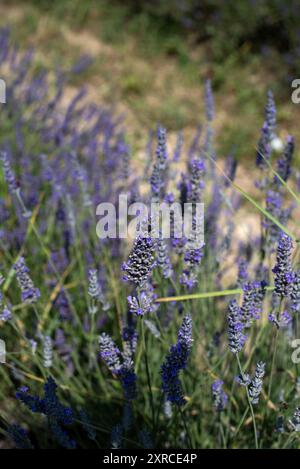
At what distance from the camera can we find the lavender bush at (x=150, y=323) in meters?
1.52

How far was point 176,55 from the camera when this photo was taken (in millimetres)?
5727

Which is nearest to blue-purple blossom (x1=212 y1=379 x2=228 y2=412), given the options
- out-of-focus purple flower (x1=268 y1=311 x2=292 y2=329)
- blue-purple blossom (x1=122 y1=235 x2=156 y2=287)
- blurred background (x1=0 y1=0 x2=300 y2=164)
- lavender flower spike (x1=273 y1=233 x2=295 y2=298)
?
out-of-focus purple flower (x1=268 y1=311 x2=292 y2=329)

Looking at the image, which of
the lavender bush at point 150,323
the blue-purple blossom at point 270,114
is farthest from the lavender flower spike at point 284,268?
the blue-purple blossom at point 270,114

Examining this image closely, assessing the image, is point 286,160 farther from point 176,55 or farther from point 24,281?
point 176,55

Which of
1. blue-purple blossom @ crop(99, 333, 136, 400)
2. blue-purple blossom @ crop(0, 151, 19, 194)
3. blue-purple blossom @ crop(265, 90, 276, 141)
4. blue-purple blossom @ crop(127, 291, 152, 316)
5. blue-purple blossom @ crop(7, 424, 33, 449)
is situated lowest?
blue-purple blossom @ crop(7, 424, 33, 449)

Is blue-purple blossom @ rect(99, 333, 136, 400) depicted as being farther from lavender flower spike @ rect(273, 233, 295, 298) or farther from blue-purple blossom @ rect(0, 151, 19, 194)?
blue-purple blossom @ rect(0, 151, 19, 194)

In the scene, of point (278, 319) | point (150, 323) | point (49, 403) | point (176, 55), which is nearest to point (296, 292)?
point (278, 319)

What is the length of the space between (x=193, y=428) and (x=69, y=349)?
580 millimetres

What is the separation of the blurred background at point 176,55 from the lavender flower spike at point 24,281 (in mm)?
3033

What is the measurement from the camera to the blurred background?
4953mm

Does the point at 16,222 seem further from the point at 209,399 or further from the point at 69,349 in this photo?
the point at 209,399

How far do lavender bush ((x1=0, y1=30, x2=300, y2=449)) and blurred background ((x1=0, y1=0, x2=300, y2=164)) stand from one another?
Result: 200 cm

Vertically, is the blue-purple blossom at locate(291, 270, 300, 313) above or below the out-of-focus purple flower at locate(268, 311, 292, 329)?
above

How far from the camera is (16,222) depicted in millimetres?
2939
